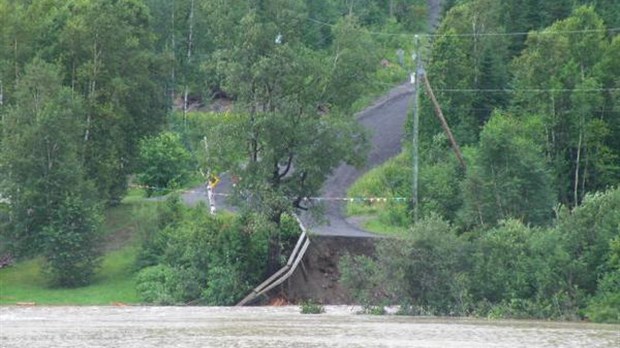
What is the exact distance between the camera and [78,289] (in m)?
64.6

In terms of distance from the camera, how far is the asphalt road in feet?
214

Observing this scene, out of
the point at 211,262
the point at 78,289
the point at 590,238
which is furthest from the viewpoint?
the point at 78,289

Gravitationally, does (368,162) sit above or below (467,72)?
below

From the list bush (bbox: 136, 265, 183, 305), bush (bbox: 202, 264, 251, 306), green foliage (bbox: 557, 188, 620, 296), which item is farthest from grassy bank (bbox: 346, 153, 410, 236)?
green foliage (bbox: 557, 188, 620, 296)

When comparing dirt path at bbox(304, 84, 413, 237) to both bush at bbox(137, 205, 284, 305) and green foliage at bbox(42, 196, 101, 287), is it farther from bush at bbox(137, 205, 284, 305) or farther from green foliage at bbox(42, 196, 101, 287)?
green foliage at bbox(42, 196, 101, 287)

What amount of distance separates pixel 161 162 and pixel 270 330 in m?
32.7

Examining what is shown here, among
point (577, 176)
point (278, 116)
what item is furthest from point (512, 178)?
point (278, 116)

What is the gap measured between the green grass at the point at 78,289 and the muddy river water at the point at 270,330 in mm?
6089

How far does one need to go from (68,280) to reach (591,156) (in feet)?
85.6

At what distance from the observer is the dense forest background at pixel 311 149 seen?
54.9 metres

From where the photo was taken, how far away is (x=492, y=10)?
78875 mm

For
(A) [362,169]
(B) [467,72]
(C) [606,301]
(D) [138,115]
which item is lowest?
(C) [606,301]

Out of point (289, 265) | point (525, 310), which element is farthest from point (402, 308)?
point (289, 265)

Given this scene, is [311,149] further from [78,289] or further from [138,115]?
[138,115]
